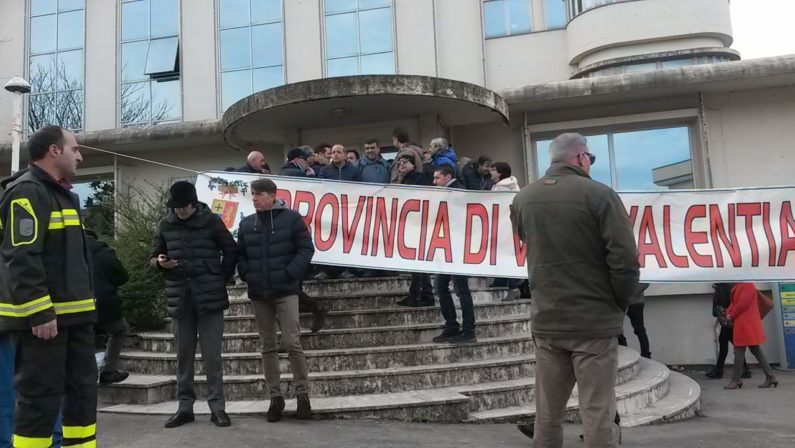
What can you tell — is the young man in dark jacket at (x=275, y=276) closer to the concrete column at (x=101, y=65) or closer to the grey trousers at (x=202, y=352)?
the grey trousers at (x=202, y=352)

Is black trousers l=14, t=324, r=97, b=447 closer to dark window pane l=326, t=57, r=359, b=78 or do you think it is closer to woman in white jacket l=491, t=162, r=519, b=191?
woman in white jacket l=491, t=162, r=519, b=191

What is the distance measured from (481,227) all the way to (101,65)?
435 inches

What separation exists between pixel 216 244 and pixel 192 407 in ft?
4.74

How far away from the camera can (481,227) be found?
6.85 m

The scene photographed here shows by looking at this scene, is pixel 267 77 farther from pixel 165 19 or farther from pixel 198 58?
pixel 165 19

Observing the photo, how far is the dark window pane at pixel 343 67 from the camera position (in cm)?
1285

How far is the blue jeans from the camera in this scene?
371 centimetres

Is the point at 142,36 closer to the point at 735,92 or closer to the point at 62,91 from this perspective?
the point at 62,91

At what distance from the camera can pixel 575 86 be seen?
10.7 meters

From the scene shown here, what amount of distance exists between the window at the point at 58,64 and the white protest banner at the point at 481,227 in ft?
28.8

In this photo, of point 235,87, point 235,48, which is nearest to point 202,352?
point 235,87

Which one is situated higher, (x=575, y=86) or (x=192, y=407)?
(x=575, y=86)

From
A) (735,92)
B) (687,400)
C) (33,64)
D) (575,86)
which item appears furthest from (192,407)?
(33,64)

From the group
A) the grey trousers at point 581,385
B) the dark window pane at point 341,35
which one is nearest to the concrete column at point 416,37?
the dark window pane at point 341,35
